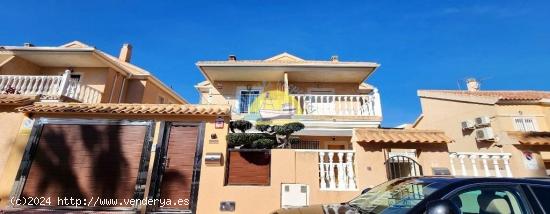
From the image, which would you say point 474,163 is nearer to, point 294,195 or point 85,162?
point 294,195

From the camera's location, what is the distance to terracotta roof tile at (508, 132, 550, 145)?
1183 centimetres

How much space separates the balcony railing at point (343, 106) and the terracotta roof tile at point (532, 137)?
653cm

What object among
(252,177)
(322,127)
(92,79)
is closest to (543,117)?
(322,127)

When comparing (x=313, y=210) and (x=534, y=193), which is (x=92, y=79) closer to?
(x=313, y=210)

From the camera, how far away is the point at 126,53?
19812mm

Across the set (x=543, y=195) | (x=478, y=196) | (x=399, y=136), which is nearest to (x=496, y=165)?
(x=399, y=136)

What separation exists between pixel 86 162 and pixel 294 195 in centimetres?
569

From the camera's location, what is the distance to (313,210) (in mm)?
3096

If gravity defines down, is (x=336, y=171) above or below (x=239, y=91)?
below

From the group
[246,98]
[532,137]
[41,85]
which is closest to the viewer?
[41,85]

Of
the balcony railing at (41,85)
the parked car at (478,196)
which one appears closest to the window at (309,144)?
the parked car at (478,196)

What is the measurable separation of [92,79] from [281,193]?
45.5 ft

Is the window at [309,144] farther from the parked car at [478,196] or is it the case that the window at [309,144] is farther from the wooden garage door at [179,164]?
the parked car at [478,196]

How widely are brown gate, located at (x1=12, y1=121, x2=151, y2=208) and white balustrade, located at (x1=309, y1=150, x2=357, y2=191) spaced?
4.76 metres
